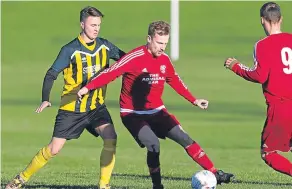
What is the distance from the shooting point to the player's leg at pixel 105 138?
1241 centimetres

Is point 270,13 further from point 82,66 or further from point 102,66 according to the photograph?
point 82,66

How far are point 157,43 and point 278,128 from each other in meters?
1.67

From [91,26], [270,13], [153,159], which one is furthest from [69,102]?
[270,13]

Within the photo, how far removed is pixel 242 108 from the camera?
26.5 metres

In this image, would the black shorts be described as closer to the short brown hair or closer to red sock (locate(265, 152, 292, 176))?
the short brown hair

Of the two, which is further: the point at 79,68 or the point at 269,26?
the point at 79,68

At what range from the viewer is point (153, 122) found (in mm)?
12281

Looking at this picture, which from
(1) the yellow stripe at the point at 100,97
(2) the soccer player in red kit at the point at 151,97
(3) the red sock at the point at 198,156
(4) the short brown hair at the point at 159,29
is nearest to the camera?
(4) the short brown hair at the point at 159,29

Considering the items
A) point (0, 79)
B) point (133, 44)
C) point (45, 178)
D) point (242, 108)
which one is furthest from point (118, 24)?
point (45, 178)

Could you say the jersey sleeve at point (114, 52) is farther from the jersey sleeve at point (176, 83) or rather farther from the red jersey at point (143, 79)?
the jersey sleeve at point (176, 83)

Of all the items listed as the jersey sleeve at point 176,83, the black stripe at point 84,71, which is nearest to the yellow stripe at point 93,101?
the black stripe at point 84,71

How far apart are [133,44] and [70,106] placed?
31854 millimetres

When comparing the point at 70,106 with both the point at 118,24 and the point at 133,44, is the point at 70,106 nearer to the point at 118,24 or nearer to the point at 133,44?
the point at 133,44

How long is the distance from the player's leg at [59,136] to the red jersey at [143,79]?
0.61m
